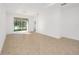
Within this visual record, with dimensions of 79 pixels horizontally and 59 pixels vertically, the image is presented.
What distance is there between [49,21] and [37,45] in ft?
1.85

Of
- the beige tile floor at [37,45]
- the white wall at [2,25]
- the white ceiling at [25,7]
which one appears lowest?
the beige tile floor at [37,45]

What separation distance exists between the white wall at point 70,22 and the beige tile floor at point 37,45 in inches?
5.1

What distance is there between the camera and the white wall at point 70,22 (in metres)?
2.33

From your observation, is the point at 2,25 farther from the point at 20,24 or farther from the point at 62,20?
the point at 62,20

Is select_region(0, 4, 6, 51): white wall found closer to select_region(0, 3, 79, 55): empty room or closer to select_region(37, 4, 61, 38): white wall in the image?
select_region(0, 3, 79, 55): empty room

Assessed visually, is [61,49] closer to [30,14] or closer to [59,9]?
[59,9]

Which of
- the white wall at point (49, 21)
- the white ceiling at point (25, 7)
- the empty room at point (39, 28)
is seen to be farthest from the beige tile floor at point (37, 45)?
the white ceiling at point (25, 7)

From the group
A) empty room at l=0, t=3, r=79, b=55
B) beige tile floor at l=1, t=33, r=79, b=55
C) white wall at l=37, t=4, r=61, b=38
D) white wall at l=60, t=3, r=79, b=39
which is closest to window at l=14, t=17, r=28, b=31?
empty room at l=0, t=3, r=79, b=55

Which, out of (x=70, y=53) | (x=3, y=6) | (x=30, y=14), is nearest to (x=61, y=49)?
(x=70, y=53)

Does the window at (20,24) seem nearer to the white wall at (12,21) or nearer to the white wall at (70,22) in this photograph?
the white wall at (12,21)

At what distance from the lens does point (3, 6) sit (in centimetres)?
226

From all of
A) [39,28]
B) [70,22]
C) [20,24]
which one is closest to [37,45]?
[39,28]

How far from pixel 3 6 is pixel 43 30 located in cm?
93
